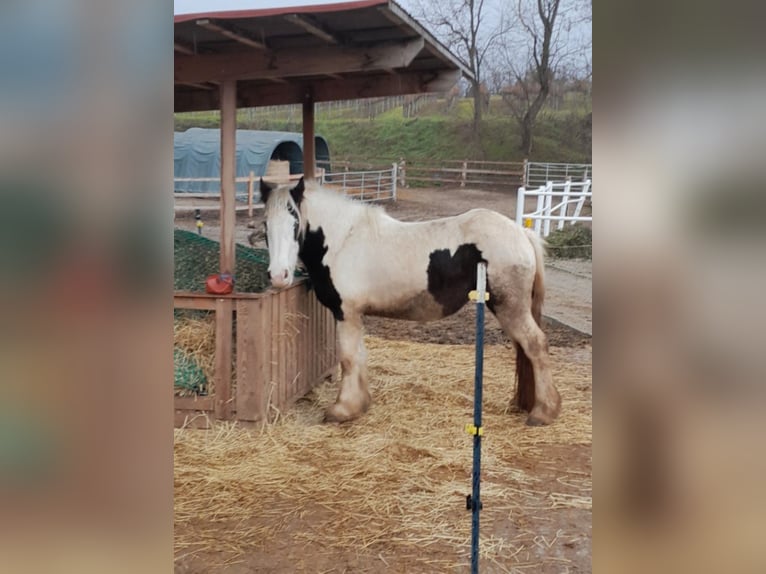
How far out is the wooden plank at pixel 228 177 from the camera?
447 centimetres

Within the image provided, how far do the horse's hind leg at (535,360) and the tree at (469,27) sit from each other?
95.9 inches

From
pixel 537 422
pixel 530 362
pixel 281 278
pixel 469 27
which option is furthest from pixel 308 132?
pixel 537 422

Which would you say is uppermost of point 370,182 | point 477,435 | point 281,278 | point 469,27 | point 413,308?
point 469,27

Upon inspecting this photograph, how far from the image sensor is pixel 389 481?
3574 mm

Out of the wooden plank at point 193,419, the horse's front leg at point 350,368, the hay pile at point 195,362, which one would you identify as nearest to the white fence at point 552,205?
the horse's front leg at point 350,368

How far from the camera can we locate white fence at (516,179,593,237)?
217 inches

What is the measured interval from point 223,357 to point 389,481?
1511mm

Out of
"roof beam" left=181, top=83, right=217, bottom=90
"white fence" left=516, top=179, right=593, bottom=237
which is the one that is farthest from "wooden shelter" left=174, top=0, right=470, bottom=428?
"white fence" left=516, top=179, right=593, bottom=237

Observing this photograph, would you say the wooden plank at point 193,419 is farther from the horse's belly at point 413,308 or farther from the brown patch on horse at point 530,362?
the brown patch on horse at point 530,362

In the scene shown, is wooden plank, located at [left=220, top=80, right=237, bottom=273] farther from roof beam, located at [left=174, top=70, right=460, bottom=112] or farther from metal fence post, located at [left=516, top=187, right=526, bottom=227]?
metal fence post, located at [left=516, top=187, right=526, bottom=227]

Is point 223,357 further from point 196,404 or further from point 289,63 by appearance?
point 289,63
